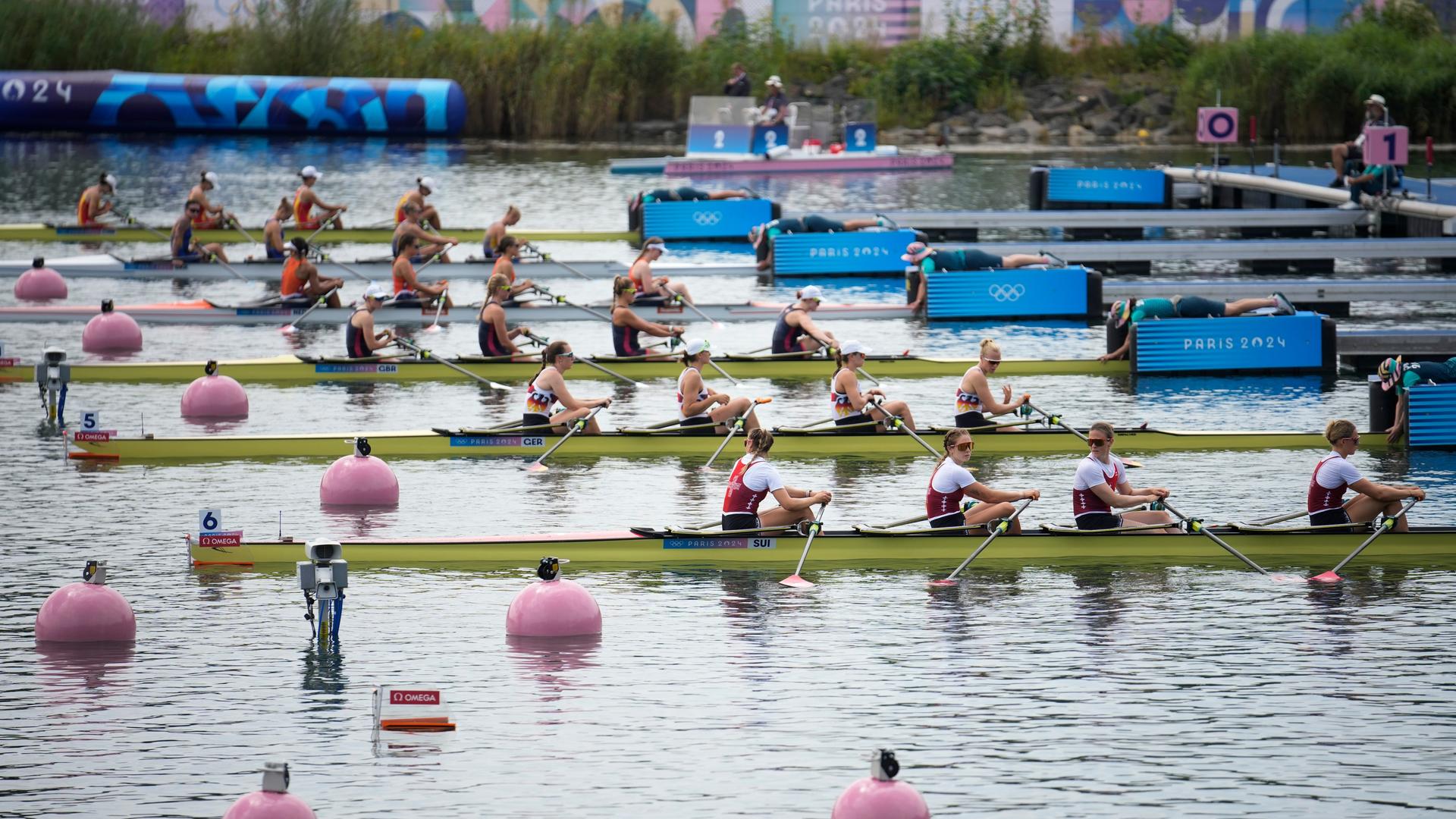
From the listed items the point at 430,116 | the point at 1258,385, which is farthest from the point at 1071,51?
the point at 1258,385

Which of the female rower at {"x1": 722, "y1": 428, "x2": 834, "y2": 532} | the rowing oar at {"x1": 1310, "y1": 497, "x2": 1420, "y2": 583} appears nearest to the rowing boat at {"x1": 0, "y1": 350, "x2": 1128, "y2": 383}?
the female rower at {"x1": 722, "y1": 428, "x2": 834, "y2": 532}

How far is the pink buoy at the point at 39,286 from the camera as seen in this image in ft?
91.7

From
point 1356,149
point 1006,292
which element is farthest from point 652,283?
point 1356,149

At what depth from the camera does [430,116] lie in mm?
47781

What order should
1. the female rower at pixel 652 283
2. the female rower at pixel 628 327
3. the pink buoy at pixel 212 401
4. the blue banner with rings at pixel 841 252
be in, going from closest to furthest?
the pink buoy at pixel 212 401, the female rower at pixel 628 327, the female rower at pixel 652 283, the blue banner with rings at pixel 841 252

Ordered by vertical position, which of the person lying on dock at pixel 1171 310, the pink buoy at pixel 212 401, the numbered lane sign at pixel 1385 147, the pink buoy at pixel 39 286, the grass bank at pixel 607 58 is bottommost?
the pink buoy at pixel 212 401

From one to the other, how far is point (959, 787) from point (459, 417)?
1121cm

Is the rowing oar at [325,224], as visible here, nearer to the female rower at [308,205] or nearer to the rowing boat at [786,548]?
the female rower at [308,205]

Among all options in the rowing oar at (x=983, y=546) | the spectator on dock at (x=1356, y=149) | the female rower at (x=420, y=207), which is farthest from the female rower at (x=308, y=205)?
the rowing oar at (x=983, y=546)

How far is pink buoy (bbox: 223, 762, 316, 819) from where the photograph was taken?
352 inches

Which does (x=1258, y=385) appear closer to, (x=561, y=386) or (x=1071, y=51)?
(x=561, y=386)

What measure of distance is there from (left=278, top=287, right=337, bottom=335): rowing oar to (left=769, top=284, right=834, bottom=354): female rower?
280 inches

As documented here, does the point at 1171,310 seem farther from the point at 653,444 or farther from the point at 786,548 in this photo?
the point at 786,548

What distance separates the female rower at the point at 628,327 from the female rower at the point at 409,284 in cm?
431
